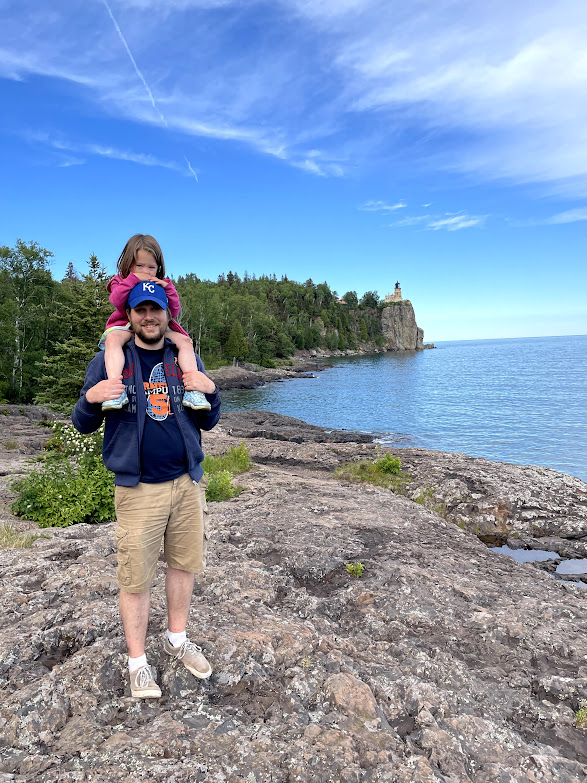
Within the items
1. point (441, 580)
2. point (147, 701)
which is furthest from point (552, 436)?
point (147, 701)

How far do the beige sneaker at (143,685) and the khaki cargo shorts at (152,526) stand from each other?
52 centimetres

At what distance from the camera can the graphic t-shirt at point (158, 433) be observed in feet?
9.19

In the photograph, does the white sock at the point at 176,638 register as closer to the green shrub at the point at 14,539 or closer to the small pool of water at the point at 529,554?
the green shrub at the point at 14,539

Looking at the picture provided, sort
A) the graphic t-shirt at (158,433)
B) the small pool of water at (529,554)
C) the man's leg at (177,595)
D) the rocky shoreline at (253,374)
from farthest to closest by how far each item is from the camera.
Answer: the rocky shoreline at (253,374)
the small pool of water at (529,554)
the man's leg at (177,595)
the graphic t-shirt at (158,433)

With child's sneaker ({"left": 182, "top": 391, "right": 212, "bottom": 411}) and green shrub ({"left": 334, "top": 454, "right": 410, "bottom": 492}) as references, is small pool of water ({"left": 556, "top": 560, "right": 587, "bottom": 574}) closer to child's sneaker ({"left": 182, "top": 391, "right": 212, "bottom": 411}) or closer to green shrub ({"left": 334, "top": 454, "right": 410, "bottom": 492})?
green shrub ({"left": 334, "top": 454, "right": 410, "bottom": 492})

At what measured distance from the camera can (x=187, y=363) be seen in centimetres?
292

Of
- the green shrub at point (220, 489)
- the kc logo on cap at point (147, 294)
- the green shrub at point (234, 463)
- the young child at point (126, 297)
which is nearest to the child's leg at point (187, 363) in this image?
the young child at point (126, 297)

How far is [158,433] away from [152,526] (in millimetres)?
592

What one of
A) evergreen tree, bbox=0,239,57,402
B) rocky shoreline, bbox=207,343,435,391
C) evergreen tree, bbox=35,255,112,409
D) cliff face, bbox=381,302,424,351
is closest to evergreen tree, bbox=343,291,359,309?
cliff face, bbox=381,302,424,351

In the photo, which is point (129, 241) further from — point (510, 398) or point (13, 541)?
point (510, 398)

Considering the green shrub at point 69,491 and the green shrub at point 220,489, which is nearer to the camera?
the green shrub at point 69,491

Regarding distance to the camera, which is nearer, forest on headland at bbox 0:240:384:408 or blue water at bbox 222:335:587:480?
forest on headland at bbox 0:240:384:408

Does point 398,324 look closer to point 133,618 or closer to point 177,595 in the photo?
point 177,595

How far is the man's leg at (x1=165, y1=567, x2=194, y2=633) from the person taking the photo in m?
3.05
